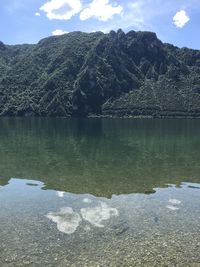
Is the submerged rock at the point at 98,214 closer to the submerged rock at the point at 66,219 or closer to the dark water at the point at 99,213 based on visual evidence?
the dark water at the point at 99,213

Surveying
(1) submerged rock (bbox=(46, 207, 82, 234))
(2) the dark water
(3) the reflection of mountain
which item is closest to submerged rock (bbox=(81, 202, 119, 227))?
(2) the dark water

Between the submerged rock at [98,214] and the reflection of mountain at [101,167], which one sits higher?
the submerged rock at [98,214]

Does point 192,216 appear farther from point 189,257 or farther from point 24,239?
point 24,239

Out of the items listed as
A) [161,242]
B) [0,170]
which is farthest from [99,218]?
[0,170]

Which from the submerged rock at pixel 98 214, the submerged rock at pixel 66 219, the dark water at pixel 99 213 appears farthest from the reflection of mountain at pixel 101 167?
the submerged rock at pixel 66 219

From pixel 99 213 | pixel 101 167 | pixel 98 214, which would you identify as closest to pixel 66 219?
pixel 98 214

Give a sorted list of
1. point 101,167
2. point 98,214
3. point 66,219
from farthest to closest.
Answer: point 101,167
point 98,214
point 66,219

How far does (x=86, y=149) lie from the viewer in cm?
6350

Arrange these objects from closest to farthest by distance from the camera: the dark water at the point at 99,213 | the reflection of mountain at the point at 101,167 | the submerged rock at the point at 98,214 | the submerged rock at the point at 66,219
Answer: the dark water at the point at 99,213, the submerged rock at the point at 66,219, the submerged rock at the point at 98,214, the reflection of mountain at the point at 101,167

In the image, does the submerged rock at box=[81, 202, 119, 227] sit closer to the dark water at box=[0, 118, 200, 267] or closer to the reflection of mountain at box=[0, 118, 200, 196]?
the dark water at box=[0, 118, 200, 267]

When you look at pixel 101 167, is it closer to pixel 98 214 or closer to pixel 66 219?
pixel 98 214

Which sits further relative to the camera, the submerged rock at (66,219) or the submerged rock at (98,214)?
the submerged rock at (98,214)

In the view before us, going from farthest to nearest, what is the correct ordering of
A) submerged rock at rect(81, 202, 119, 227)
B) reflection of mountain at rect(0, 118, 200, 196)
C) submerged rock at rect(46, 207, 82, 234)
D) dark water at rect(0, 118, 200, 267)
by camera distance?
reflection of mountain at rect(0, 118, 200, 196) → submerged rock at rect(81, 202, 119, 227) → submerged rock at rect(46, 207, 82, 234) → dark water at rect(0, 118, 200, 267)

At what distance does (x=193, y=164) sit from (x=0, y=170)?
22050 mm
